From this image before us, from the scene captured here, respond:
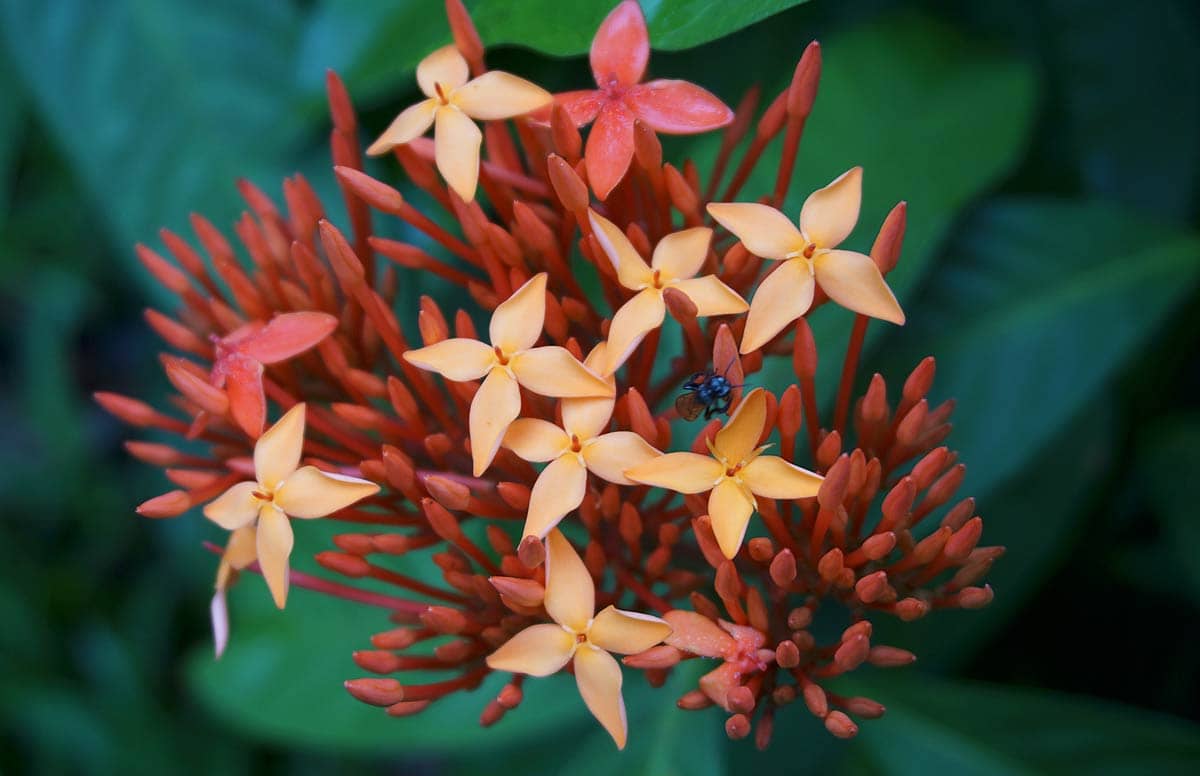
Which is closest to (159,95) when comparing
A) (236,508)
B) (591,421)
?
(236,508)

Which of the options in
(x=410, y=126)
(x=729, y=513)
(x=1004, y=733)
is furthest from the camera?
(x=1004, y=733)

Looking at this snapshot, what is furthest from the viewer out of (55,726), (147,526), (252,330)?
(147,526)

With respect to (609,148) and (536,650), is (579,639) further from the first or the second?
(609,148)

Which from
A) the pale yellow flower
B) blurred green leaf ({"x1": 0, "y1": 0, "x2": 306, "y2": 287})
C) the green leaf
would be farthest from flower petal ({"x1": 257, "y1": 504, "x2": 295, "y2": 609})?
the green leaf

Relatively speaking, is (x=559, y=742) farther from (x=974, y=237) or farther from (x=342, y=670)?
(x=974, y=237)

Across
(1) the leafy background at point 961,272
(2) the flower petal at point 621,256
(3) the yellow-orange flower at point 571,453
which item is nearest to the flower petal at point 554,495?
(3) the yellow-orange flower at point 571,453

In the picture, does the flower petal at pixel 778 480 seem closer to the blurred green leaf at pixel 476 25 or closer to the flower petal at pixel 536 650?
the flower petal at pixel 536 650

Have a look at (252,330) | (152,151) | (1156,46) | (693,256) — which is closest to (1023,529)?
(1156,46)

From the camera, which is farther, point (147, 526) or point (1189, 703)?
point (147, 526)
